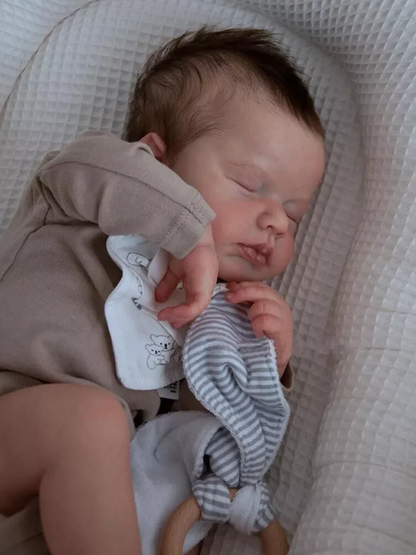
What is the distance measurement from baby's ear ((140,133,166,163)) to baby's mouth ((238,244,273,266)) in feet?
0.63

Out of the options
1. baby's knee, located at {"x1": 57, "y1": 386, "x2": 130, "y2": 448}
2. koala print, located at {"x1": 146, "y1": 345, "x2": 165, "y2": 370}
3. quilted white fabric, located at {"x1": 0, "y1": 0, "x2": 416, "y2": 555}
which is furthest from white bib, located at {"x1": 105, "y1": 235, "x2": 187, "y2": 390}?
quilted white fabric, located at {"x1": 0, "y1": 0, "x2": 416, "y2": 555}

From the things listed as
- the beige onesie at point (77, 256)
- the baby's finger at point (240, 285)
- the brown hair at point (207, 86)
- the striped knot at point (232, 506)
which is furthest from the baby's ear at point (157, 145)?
the striped knot at point (232, 506)

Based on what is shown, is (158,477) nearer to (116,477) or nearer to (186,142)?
(116,477)

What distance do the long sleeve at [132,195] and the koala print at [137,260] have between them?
3.4 inches

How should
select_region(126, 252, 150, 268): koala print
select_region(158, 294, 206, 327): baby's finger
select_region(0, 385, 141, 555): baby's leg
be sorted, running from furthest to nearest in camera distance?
select_region(126, 252, 150, 268): koala print < select_region(158, 294, 206, 327): baby's finger < select_region(0, 385, 141, 555): baby's leg

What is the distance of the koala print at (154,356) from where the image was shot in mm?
1027

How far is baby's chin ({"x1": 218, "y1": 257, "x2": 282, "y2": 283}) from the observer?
1.10 meters

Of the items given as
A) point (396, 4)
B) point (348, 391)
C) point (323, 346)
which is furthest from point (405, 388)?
point (396, 4)

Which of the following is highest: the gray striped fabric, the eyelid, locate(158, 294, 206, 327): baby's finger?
the eyelid

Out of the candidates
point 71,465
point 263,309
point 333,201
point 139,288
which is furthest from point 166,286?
point 333,201

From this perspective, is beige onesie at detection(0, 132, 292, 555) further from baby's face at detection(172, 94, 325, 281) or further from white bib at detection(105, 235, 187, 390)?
baby's face at detection(172, 94, 325, 281)

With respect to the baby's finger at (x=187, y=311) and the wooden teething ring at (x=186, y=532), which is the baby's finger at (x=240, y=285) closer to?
the baby's finger at (x=187, y=311)

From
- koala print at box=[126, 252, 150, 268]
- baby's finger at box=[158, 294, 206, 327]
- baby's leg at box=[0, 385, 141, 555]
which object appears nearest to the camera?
baby's leg at box=[0, 385, 141, 555]

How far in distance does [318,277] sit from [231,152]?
285 millimetres
